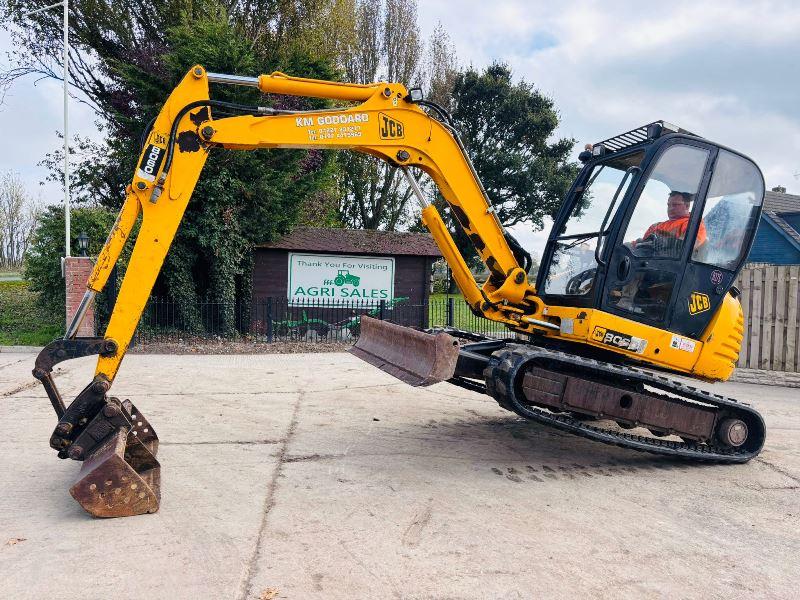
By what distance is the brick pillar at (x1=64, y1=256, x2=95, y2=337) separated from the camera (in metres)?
12.7

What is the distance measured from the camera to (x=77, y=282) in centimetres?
1291

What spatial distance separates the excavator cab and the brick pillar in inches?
403

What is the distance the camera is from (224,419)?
6984 mm

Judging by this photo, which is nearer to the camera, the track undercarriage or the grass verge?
the track undercarriage

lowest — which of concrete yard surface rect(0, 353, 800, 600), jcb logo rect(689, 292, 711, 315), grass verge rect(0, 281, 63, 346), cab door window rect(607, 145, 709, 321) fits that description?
concrete yard surface rect(0, 353, 800, 600)

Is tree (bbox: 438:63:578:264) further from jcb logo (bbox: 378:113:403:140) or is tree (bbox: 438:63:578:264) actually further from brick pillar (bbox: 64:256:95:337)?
jcb logo (bbox: 378:113:403:140)

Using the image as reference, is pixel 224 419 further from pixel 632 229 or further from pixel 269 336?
pixel 269 336

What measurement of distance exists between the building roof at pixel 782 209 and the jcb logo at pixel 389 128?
2111cm

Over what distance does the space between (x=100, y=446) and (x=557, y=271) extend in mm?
4369

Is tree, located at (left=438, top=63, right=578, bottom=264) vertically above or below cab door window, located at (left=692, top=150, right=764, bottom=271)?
above

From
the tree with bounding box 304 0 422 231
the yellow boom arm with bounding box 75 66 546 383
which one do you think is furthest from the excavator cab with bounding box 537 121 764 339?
the tree with bounding box 304 0 422 231

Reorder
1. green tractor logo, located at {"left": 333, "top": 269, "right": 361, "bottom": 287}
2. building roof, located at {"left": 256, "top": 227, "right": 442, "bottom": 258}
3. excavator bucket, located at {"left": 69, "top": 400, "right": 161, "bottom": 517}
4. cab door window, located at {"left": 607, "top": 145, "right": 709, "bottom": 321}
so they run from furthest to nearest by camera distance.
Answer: green tractor logo, located at {"left": 333, "top": 269, "right": 361, "bottom": 287} → building roof, located at {"left": 256, "top": 227, "right": 442, "bottom": 258} → cab door window, located at {"left": 607, "top": 145, "right": 709, "bottom": 321} → excavator bucket, located at {"left": 69, "top": 400, "right": 161, "bottom": 517}

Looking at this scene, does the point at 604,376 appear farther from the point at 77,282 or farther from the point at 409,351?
the point at 77,282

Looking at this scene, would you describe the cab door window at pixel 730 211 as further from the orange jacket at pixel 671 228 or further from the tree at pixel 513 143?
the tree at pixel 513 143
